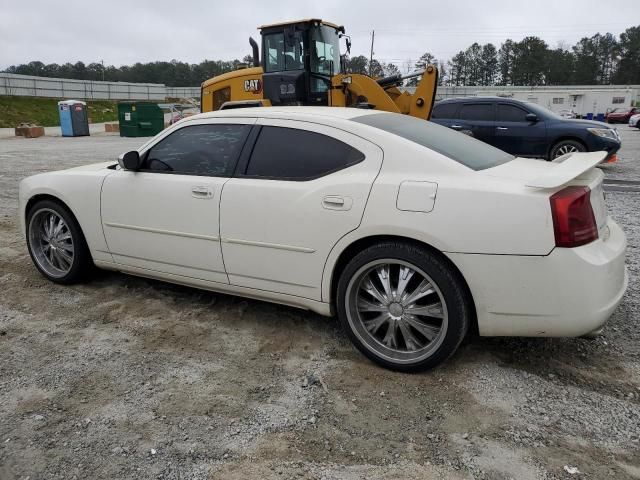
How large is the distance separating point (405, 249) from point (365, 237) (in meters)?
0.25

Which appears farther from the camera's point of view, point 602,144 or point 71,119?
point 71,119

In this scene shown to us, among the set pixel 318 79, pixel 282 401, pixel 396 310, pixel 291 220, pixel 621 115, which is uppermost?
pixel 621 115

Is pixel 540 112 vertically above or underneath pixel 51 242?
above

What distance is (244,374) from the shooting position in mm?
3119

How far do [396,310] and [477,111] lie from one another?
31.8ft

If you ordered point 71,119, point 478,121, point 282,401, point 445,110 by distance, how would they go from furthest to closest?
point 71,119, point 445,110, point 478,121, point 282,401

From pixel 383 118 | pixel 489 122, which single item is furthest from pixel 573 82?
pixel 383 118

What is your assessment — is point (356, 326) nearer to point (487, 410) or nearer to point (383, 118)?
point (487, 410)

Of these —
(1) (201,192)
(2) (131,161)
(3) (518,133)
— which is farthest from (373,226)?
(3) (518,133)

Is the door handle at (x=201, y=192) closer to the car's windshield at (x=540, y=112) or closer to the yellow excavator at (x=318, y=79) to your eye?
the yellow excavator at (x=318, y=79)

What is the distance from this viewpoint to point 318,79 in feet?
A: 34.3

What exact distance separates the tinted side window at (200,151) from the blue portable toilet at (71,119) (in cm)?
2494

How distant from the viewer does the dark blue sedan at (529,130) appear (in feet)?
36.4

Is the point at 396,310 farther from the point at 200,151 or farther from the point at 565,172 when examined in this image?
the point at 200,151
